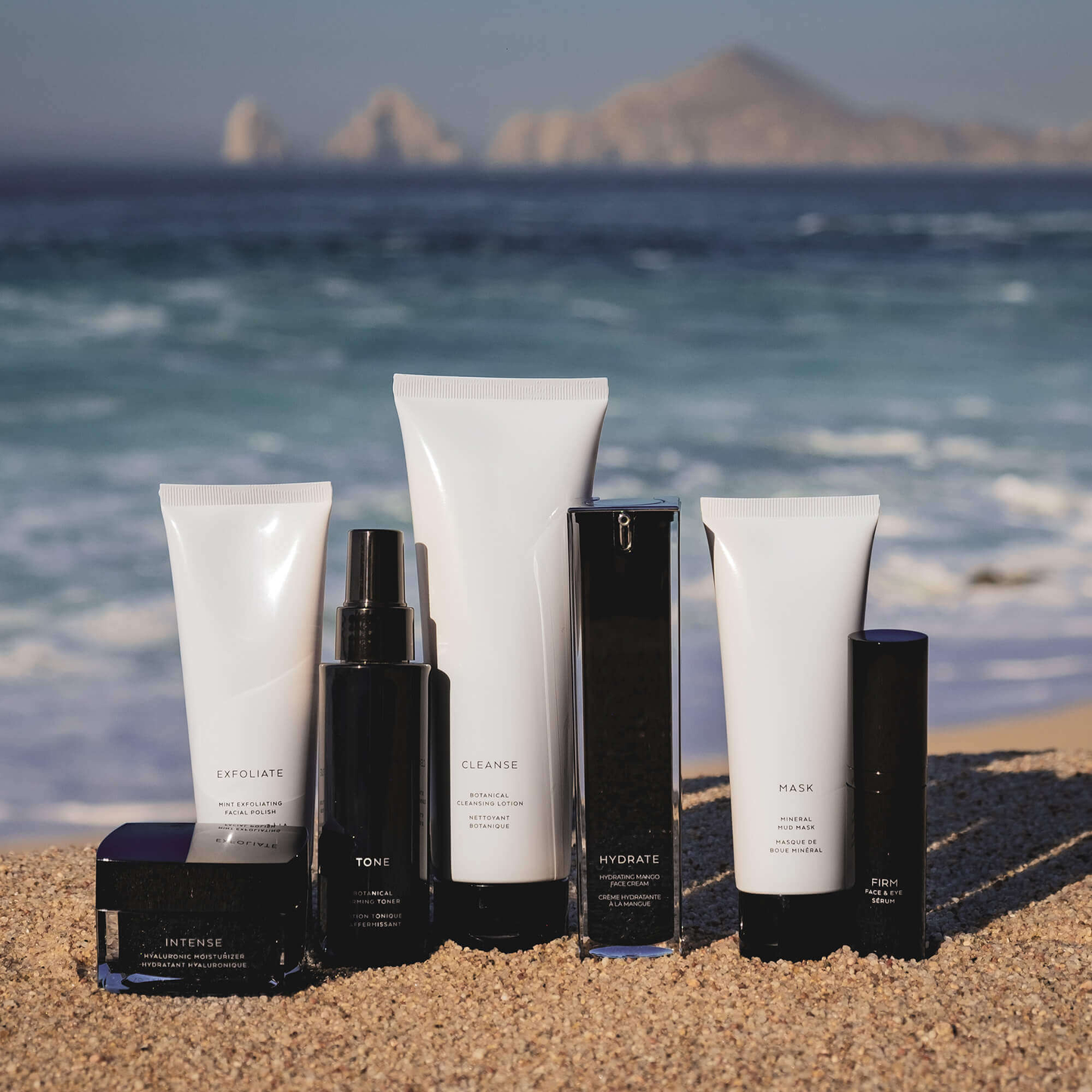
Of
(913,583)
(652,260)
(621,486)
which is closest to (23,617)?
(621,486)

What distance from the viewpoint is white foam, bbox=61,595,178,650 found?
3535 millimetres

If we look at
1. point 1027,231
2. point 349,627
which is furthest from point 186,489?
point 1027,231

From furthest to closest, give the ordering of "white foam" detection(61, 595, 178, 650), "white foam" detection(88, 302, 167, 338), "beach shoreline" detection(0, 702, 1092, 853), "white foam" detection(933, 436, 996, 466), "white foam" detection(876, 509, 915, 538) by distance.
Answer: "white foam" detection(88, 302, 167, 338), "white foam" detection(933, 436, 996, 466), "white foam" detection(876, 509, 915, 538), "white foam" detection(61, 595, 178, 650), "beach shoreline" detection(0, 702, 1092, 853)

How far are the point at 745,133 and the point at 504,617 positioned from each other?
8.01 meters

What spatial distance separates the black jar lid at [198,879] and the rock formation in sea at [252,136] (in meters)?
6.68

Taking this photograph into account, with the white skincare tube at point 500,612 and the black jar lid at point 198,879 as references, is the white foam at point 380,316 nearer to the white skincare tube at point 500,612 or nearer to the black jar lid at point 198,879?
the white skincare tube at point 500,612

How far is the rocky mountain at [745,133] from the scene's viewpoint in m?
7.48

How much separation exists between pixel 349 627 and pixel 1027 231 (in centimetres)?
723

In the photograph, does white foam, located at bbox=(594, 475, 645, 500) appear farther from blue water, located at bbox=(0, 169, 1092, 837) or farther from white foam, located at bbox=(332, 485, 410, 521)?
white foam, located at bbox=(332, 485, 410, 521)

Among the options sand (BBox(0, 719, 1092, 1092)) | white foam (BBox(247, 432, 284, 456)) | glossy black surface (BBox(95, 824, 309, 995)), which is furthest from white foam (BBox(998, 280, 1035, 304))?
glossy black surface (BBox(95, 824, 309, 995))

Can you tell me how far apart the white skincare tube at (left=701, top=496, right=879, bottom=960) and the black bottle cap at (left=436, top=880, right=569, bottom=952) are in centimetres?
19

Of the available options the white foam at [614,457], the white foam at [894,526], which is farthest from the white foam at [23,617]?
the white foam at [894,526]

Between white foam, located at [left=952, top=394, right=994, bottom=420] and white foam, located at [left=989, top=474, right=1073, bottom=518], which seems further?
white foam, located at [left=952, top=394, right=994, bottom=420]

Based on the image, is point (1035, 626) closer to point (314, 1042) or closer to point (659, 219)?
point (314, 1042)
